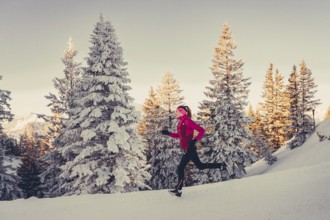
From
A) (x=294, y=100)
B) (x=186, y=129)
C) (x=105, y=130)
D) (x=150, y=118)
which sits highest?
(x=294, y=100)

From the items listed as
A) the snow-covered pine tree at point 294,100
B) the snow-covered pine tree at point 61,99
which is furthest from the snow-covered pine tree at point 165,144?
the snow-covered pine tree at point 294,100

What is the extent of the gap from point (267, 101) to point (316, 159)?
2547cm

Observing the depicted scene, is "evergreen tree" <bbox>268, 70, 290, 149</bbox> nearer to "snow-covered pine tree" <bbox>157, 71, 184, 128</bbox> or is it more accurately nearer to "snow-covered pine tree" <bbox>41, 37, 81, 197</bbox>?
"snow-covered pine tree" <bbox>157, 71, 184, 128</bbox>

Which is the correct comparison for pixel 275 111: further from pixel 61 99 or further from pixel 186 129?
pixel 186 129

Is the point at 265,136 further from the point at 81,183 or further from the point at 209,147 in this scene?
the point at 81,183

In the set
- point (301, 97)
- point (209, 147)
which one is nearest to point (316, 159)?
point (209, 147)

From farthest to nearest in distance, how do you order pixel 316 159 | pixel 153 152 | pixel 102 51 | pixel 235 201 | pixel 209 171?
pixel 153 152
pixel 316 159
pixel 209 171
pixel 102 51
pixel 235 201

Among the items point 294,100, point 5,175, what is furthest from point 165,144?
point 294,100

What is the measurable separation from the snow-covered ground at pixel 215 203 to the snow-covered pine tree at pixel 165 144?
21.1 meters

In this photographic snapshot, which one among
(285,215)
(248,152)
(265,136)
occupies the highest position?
(265,136)

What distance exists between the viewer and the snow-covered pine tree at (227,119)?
2614 centimetres

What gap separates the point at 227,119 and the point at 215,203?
19428 mm

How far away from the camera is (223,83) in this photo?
28406 millimetres

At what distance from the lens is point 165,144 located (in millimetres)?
32719
